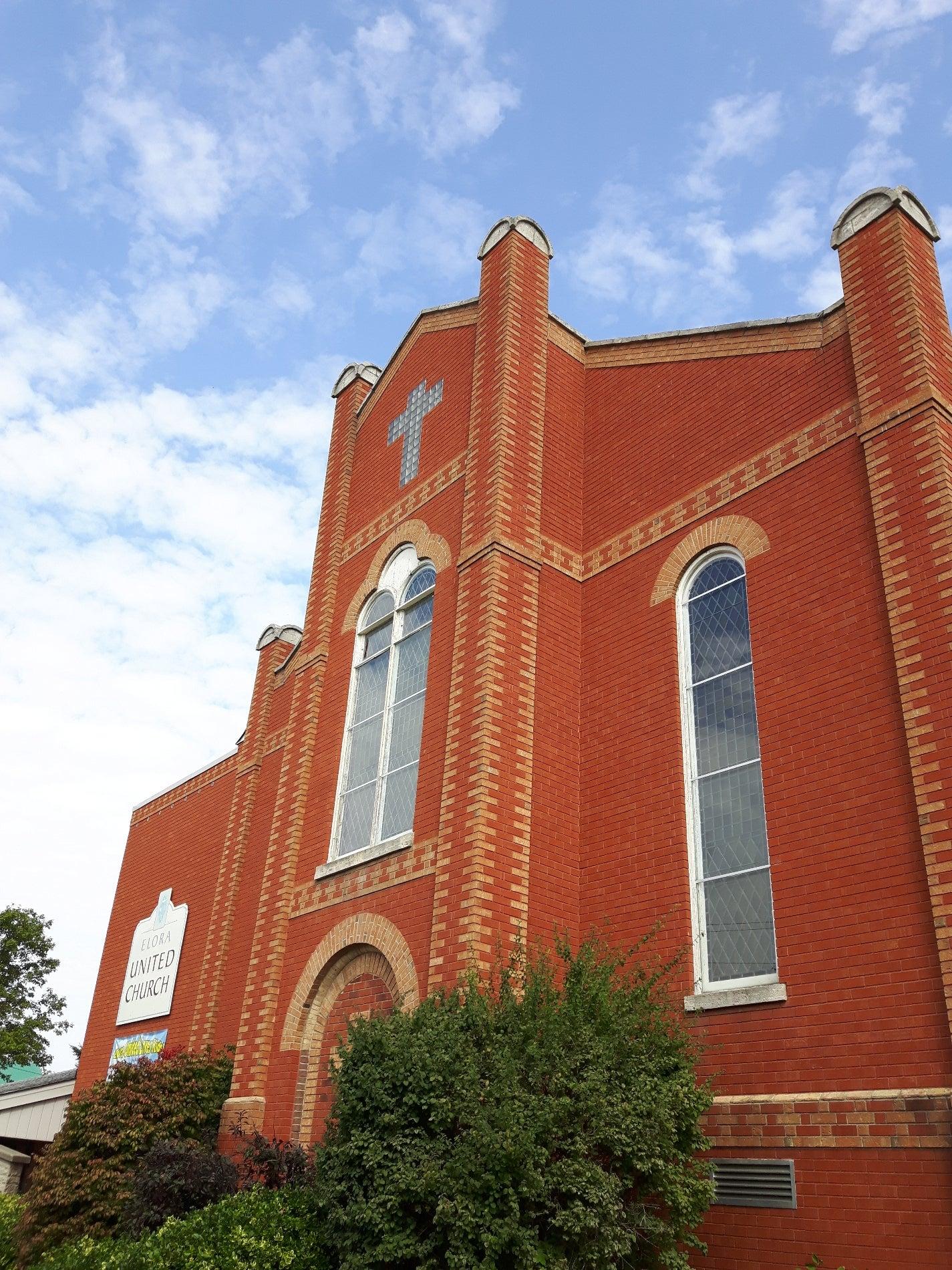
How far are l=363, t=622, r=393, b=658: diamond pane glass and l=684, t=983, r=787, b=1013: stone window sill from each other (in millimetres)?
6330

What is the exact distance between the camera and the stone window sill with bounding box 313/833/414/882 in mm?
11359

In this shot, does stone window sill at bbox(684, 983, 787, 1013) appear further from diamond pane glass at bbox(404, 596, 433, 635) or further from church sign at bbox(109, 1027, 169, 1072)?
church sign at bbox(109, 1027, 169, 1072)

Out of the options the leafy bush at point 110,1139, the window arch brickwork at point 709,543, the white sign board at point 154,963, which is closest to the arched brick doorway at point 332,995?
the leafy bush at point 110,1139

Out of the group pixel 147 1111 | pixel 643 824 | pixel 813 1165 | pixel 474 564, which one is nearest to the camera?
pixel 813 1165

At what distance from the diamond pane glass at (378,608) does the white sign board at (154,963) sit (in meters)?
7.18

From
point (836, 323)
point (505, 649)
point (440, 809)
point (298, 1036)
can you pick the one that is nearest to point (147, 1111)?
point (298, 1036)

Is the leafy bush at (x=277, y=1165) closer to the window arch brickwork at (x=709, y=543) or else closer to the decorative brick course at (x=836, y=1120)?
the decorative brick course at (x=836, y=1120)

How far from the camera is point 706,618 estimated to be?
35.3 ft

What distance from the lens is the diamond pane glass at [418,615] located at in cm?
1319

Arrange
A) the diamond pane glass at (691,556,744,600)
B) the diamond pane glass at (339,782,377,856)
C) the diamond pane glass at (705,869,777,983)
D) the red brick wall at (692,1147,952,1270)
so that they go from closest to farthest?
1. the red brick wall at (692,1147,952,1270)
2. the diamond pane glass at (705,869,777,983)
3. the diamond pane glass at (691,556,744,600)
4. the diamond pane glass at (339,782,377,856)

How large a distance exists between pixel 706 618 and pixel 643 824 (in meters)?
2.11

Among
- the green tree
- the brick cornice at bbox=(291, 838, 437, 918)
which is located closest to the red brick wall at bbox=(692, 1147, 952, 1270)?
the brick cornice at bbox=(291, 838, 437, 918)

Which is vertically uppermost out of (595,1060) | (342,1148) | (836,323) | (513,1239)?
(836,323)

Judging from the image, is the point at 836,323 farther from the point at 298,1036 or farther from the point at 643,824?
the point at 298,1036
